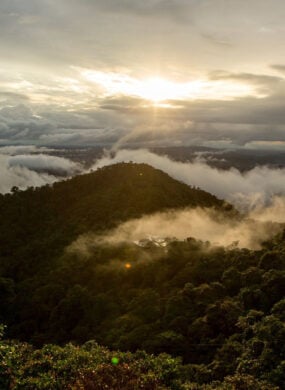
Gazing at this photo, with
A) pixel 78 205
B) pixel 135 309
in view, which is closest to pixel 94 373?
pixel 135 309

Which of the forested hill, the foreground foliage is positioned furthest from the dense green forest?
the forested hill

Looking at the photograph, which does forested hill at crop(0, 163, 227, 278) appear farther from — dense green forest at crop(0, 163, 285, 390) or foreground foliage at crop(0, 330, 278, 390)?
foreground foliage at crop(0, 330, 278, 390)

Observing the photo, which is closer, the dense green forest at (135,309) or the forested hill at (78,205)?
the dense green forest at (135,309)

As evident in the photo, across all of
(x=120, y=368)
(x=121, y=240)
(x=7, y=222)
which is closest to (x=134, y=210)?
(x=121, y=240)

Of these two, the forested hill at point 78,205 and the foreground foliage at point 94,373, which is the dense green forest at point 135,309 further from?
the forested hill at point 78,205

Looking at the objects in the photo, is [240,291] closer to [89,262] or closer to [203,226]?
[89,262]

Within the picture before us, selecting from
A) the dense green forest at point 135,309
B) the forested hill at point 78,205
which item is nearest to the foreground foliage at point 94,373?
the dense green forest at point 135,309
